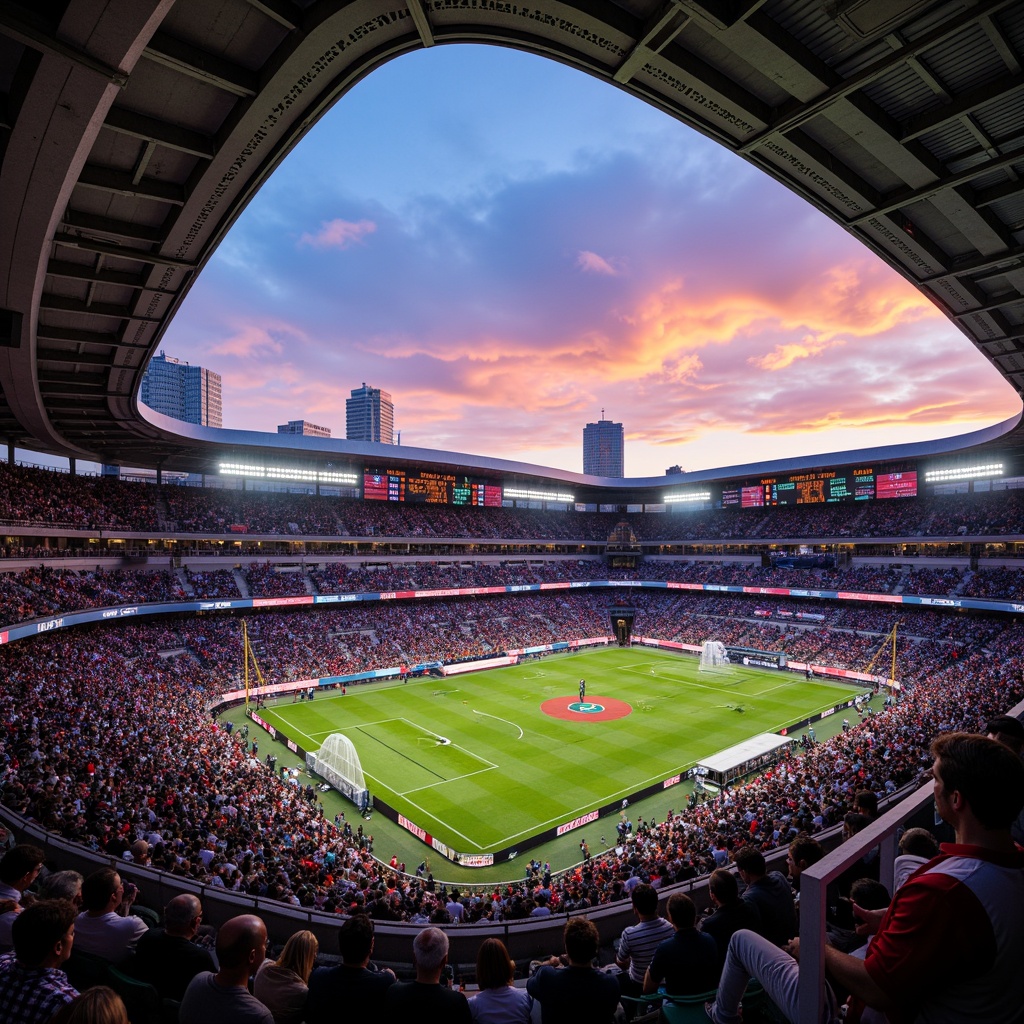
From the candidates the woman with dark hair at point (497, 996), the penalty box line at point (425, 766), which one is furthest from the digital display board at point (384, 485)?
the woman with dark hair at point (497, 996)

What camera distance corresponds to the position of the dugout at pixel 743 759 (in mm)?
26422

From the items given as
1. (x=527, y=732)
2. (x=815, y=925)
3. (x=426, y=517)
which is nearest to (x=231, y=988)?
(x=815, y=925)

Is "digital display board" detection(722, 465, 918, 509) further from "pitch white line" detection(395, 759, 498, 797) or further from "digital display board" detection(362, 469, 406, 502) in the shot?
"pitch white line" detection(395, 759, 498, 797)

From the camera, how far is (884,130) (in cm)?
979

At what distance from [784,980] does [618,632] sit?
208ft

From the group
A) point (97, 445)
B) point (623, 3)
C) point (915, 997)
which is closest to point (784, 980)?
point (915, 997)

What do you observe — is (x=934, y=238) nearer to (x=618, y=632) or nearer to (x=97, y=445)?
(x=97, y=445)

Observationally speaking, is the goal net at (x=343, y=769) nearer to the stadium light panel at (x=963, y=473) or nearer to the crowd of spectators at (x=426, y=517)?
the crowd of spectators at (x=426, y=517)

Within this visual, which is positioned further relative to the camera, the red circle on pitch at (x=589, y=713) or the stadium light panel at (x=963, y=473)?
the stadium light panel at (x=963, y=473)

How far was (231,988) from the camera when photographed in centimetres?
367

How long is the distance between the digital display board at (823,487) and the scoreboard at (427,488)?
2836 centimetres

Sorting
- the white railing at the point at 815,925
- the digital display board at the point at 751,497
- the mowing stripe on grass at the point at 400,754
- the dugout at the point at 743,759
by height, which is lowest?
the mowing stripe on grass at the point at 400,754

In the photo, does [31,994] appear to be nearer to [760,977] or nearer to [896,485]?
[760,977]

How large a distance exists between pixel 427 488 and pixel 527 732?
32539mm
